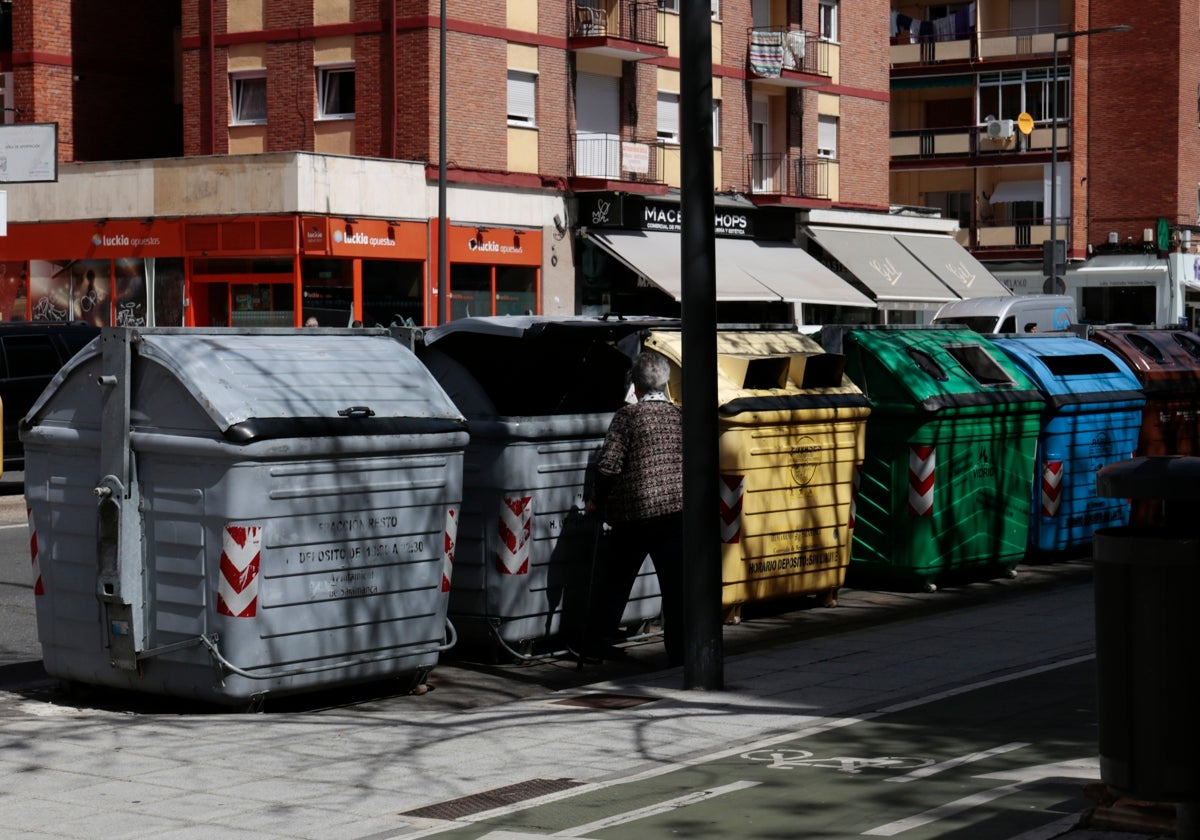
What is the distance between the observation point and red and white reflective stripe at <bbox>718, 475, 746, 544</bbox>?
10.8 meters

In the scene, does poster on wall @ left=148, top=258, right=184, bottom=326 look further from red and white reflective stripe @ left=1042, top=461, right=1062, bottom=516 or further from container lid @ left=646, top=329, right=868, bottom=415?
container lid @ left=646, top=329, right=868, bottom=415

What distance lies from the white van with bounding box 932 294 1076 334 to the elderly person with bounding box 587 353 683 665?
2399 cm

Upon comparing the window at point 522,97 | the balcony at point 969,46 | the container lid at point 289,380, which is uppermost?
the balcony at point 969,46

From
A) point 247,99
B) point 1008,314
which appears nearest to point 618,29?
point 247,99

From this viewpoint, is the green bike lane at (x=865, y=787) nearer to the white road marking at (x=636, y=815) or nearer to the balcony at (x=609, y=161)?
the white road marking at (x=636, y=815)

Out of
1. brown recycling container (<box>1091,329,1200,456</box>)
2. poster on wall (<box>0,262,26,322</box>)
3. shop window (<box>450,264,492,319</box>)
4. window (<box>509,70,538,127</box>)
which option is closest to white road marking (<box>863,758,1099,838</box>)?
brown recycling container (<box>1091,329,1200,456</box>)

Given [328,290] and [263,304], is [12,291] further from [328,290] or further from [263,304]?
[328,290]

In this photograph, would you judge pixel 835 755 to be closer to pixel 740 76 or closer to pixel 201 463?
pixel 201 463

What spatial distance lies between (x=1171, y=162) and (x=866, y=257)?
59.9 ft

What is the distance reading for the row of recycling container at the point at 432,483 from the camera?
8.05 meters

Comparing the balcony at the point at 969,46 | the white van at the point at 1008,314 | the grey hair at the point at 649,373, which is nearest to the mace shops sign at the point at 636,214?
the white van at the point at 1008,314

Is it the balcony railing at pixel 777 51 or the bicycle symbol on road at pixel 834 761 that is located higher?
the balcony railing at pixel 777 51

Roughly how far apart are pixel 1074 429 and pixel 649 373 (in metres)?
5.47

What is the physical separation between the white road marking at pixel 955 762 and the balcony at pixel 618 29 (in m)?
29.8
